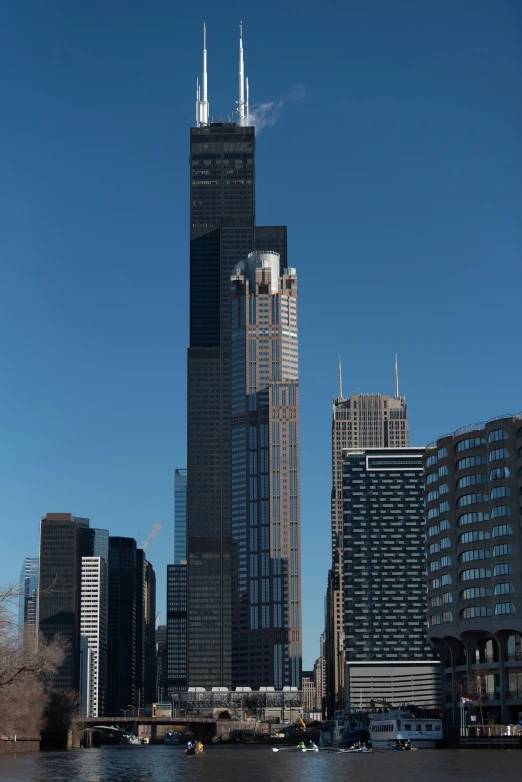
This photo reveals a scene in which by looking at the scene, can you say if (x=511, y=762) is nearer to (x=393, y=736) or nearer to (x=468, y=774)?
(x=468, y=774)

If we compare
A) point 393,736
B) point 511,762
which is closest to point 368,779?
point 511,762

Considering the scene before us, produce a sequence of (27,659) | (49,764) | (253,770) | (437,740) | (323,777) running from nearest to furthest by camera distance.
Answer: (27,659) < (323,777) < (253,770) < (49,764) < (437,740)

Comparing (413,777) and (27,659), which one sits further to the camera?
(413,777)

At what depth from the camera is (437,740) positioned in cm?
19688

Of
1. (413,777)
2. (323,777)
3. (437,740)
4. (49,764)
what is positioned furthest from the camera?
(437,740)

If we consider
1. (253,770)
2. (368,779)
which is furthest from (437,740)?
(368,779)

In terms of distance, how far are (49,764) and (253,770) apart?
33055mm

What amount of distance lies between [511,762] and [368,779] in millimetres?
25647

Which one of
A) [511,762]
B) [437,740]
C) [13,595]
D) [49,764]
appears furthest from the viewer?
[437,740]

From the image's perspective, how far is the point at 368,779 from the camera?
114m

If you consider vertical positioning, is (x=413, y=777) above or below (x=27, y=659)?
below

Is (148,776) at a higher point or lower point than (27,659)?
lower

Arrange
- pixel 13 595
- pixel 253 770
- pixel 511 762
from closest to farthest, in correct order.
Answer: pixel 13 595 < pixel 511 762 < pixel 253 770

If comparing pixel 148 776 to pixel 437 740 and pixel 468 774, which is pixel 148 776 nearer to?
pixel 468 774
